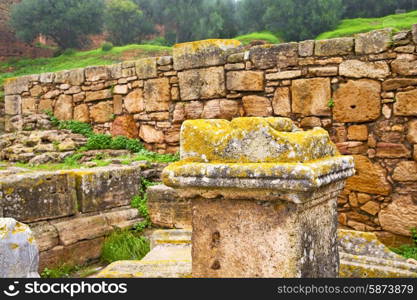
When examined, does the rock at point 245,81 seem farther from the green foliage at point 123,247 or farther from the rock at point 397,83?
the green foliage at point 123,247

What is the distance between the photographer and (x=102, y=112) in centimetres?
891

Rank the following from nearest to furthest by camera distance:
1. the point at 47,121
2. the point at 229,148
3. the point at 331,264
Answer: the point at 229,148 → the point at 331,264 → the point at 47,121

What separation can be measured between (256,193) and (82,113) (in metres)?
7.71

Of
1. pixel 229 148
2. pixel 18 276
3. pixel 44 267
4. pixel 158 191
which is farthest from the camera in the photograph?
pixel 158 191

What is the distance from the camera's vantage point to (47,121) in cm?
953

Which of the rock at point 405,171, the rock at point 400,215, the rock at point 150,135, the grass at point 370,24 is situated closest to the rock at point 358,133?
the rock at point 405,171

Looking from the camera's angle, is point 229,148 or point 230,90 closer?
point 229,148

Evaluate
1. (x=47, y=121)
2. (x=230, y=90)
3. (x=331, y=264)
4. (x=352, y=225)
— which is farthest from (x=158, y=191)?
(x=47, y=121)

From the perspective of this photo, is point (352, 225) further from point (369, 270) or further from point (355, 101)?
point (369, 270)

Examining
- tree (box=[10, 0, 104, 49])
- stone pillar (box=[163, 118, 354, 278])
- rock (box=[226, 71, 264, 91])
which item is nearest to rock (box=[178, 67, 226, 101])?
rock (box=[226, 71, 264, 91])

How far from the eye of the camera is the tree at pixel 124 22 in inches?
1038

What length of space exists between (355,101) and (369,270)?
361 cm

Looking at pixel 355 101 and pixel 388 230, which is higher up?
pixel 355 101

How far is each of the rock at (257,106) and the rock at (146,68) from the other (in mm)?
1922
